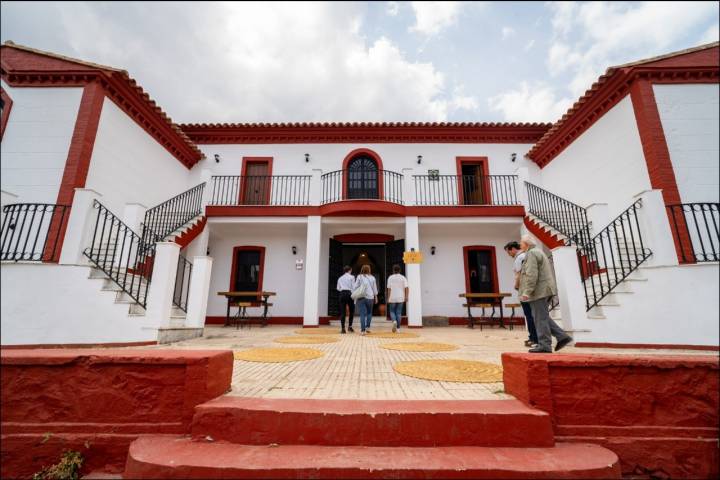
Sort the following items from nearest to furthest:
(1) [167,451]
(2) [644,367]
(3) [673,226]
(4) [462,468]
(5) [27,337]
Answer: (4) [462,468] → (1) [167,451] → (2) [644,367] → (5) [27,337] → (3) [673,226]

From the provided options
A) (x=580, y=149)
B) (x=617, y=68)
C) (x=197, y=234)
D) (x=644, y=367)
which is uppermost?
(x=617, y=68)

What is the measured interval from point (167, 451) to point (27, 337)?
1.42 metres

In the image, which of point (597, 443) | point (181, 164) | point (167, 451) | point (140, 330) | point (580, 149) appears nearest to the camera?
point (167, 451)

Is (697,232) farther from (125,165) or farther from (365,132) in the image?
(125,165)

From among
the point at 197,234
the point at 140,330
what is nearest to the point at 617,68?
the point at 140,330

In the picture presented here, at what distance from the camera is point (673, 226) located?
5555 millimetres

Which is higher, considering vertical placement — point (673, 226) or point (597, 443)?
point (673, 226)

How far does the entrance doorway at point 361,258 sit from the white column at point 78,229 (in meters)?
6.82

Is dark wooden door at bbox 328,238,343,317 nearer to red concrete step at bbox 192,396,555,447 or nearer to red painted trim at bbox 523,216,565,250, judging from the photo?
red painted trim at bbox 523,216,565,250

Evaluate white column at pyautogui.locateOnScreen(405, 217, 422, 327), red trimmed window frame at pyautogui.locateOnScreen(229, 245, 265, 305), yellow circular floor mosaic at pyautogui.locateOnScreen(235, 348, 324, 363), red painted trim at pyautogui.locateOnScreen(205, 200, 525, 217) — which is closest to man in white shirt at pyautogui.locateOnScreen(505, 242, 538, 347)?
yellow circular floor mosaic at pyautogui.locateOnScreen(235, 348, 324, 363)

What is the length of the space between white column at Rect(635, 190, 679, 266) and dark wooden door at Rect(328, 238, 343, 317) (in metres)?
8.31

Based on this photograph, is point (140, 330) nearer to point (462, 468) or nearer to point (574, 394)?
point (462, 468)

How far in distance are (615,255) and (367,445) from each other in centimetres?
756

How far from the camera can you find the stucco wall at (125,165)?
758 cm
